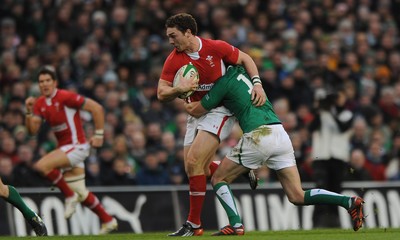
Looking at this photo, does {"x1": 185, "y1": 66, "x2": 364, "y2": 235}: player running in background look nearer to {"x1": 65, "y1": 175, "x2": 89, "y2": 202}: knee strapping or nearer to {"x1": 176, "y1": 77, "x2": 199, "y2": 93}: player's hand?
{"x1": 176, "y1": 77, "x2": 199, "y2": 93}: player's hand

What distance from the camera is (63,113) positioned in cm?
1645

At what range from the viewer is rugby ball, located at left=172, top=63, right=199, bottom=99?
512 inches

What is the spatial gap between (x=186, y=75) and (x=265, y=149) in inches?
46.2

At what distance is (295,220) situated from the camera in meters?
19.4

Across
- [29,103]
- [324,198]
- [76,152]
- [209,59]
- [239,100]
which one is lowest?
[324,198]

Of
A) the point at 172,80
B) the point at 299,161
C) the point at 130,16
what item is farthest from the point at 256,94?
the point at 130,16

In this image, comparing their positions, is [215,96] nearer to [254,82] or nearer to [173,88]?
[254,82]

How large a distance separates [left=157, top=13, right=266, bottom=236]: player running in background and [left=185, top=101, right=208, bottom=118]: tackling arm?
9 cm

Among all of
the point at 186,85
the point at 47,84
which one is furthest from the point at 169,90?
the point at 47,84

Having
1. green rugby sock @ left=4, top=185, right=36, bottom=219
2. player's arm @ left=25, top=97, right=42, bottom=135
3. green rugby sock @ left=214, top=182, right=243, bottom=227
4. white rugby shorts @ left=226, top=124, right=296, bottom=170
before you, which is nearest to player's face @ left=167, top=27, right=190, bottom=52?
white rugby shorts @ left=226, top=124, right=296, bottom=170

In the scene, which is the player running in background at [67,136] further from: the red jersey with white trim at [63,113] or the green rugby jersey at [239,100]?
the green rugby jersey at [239,100]

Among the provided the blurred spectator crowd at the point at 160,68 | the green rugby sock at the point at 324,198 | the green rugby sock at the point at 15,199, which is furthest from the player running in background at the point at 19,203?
the blurred spectator crowd at the point at 160,68

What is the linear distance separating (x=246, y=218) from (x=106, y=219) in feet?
10.8

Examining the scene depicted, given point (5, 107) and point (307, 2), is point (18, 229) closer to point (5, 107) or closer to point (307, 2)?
point (5, 107)
